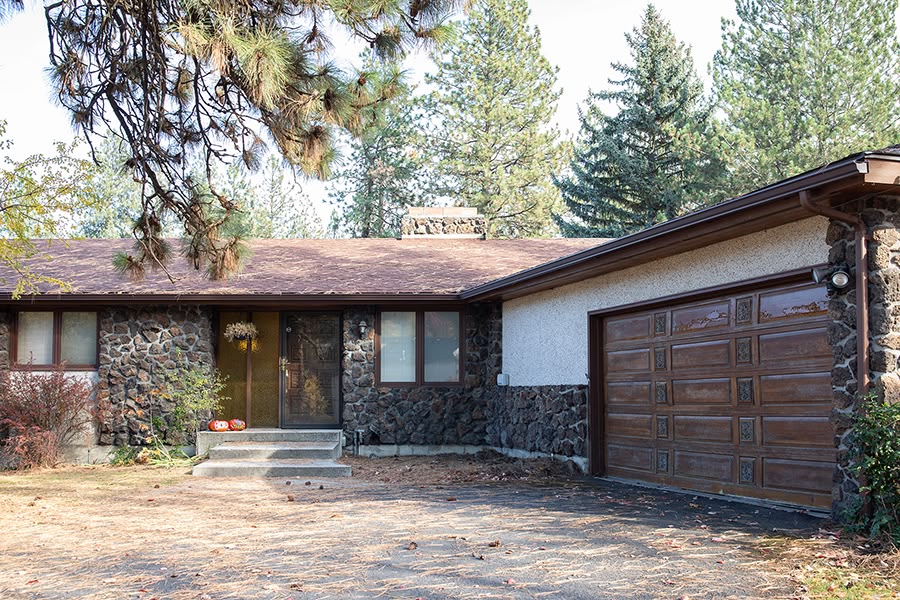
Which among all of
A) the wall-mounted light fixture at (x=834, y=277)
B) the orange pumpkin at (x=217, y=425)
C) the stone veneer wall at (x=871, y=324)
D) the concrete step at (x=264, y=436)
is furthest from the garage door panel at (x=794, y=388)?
the orange pumpkin at (x=217, y=425)

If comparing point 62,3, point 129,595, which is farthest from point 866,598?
point 62,3

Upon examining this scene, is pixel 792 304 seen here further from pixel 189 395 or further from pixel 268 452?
pixel 189 395

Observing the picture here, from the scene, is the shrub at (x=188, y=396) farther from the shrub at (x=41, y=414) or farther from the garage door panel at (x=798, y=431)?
the garage door panel at (x=798, y=431)

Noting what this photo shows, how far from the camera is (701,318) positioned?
8281 millimetres

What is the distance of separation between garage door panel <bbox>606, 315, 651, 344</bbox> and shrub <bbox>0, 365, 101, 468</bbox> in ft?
24.2

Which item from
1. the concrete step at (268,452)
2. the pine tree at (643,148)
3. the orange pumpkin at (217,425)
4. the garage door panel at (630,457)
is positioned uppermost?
the pine tree at (643,148)

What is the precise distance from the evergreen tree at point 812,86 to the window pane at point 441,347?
13234 millimetres

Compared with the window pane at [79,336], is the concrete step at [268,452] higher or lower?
lower

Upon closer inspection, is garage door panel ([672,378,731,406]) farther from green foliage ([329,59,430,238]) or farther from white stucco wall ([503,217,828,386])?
green foliage ([329,59,430,238])

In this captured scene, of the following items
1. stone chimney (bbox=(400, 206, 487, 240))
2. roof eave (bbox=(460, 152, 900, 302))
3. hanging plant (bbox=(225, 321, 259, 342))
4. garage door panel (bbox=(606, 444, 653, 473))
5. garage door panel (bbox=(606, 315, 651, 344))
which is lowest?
garage door panel (bbox=(606, 444, 653, 473))

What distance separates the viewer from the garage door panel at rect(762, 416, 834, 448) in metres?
6.67

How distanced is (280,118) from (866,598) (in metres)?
5.10

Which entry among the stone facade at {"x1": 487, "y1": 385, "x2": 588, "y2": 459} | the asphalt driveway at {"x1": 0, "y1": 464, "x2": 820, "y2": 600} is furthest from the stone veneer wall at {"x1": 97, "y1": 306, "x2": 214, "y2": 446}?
the stone facade at {"x1": 487, "y1": 385, "x2": 588, "y2": 459}

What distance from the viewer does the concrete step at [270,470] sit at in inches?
432
